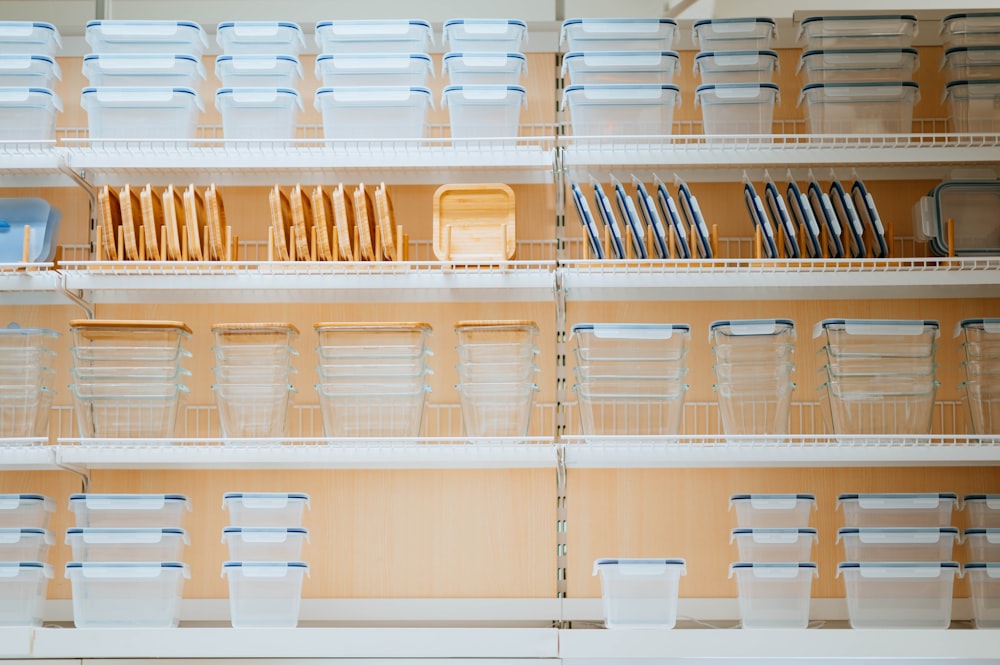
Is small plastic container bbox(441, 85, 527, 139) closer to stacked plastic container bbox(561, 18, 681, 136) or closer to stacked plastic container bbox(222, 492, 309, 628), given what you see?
stacked plastic container bbox(561, 18, 681, 136)

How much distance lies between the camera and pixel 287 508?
8.55 ft

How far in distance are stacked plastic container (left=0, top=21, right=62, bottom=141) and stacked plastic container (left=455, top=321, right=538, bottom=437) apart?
1.16 metres

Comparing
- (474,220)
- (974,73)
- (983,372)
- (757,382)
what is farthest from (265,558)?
(974,73)

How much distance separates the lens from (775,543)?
2.56 m

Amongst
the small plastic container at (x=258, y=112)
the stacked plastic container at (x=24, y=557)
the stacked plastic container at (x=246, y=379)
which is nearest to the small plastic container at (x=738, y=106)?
the small plastic container at (x=258, y=112)

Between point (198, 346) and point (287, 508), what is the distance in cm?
61

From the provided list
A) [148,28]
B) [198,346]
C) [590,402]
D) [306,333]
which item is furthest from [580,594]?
[148,28]

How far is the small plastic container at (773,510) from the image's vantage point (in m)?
2.59

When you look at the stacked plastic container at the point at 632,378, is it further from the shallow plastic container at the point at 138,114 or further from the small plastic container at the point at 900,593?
the shallow plastic container at the point at 138,114

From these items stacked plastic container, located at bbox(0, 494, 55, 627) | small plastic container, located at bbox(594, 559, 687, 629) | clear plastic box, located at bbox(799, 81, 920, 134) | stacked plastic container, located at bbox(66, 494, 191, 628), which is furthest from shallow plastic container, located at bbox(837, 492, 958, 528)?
stacked plastic container, located at bbox(0, 494, 55, 627)

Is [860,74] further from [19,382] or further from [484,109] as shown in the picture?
[19,382]

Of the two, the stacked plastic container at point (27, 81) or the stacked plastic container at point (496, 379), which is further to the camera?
the stacked plastic container at point (27, 81)

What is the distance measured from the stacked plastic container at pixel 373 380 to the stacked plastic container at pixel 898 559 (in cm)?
104

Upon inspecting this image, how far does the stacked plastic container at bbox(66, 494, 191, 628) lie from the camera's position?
250 cm
